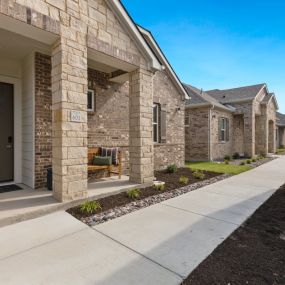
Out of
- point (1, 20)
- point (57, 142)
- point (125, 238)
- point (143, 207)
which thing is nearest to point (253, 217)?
point (143, 207)

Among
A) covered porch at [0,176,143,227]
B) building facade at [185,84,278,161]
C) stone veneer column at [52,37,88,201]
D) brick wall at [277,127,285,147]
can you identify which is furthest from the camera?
brick wall at [277,127,285,147]

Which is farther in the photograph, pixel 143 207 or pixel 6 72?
pixel 6 72

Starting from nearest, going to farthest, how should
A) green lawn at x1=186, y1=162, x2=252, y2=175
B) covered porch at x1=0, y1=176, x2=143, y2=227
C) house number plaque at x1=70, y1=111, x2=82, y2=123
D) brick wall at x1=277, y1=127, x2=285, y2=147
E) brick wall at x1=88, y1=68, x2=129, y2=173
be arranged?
1. covered porch at x1=0, y1=176, x2=143, y2=227
2. house number plaque at x1=70, y1=111, x2=82, y2=123
3. brick wall at x1=88, y1=68, x2=129, y2=173
4. green lawn at x1=186, y1=162, x2=252, y2=175
5. brick wall at x1=277, y1=127, x2=285, y2=147

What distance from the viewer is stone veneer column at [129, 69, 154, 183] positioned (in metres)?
6.13

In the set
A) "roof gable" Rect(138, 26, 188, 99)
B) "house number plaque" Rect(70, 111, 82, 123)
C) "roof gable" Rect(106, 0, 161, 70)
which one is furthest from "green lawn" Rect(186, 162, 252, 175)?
"house number plaque" Rect(70, 111, 82, 123)

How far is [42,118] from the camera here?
5.68m

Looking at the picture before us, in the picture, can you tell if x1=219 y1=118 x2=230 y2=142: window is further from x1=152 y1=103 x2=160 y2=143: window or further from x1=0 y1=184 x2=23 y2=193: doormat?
x1=0 y1=184 x2=23 y2=193: doormat

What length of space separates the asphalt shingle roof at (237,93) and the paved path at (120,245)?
48.0ft

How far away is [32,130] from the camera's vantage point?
5637mm

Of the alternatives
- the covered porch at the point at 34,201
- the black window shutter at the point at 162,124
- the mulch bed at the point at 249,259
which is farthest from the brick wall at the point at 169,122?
the mulch bed at the point at 249,259

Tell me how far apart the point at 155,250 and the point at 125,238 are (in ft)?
1.81

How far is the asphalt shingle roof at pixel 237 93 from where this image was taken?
17.2m

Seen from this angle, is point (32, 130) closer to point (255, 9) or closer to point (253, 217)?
point (253, 217)

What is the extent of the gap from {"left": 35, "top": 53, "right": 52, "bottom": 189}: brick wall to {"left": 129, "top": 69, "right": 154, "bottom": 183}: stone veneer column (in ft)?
7.72
